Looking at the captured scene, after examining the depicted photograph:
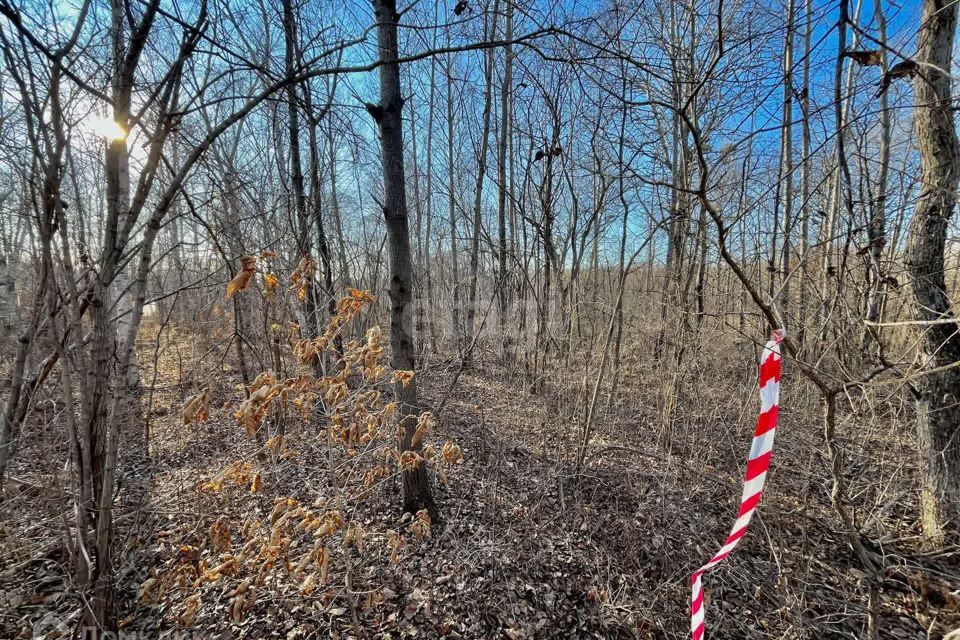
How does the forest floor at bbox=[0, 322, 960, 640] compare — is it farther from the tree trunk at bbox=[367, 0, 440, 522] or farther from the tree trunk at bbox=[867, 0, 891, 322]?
the tree trunk at bbox=[867, 0, 891, 322]

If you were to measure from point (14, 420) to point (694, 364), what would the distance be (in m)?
4.57

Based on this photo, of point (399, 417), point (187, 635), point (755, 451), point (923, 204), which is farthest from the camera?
point (399, 417)

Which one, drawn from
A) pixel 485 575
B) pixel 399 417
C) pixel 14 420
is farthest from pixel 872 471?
pixel 14 420

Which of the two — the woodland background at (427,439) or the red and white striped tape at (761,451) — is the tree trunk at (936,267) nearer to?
the woodland background at (427,439)

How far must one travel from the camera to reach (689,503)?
116 inches

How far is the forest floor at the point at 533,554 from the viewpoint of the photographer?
1.99 metres

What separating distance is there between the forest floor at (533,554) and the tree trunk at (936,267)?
0.80 ft

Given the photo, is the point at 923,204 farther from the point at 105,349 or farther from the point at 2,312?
the point at 2,312

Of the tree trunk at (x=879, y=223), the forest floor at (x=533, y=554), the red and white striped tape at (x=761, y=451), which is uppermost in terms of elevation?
the tree trunk at (x=879, y=223)

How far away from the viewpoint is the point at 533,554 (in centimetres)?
251

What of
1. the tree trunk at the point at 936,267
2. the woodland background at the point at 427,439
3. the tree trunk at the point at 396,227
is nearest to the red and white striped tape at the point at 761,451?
the woodland background at the point at 427,439

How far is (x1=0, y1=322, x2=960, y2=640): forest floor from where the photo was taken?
1985 mm

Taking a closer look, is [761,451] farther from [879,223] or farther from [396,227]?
[396,227]

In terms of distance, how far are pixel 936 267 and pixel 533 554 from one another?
3.31 meters
